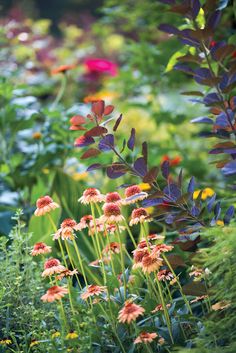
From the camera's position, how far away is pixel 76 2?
12617mm

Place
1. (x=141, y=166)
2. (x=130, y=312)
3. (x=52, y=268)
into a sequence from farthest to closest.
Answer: (x=141, y=166), (x=52, y=268), (x=130, y=312)

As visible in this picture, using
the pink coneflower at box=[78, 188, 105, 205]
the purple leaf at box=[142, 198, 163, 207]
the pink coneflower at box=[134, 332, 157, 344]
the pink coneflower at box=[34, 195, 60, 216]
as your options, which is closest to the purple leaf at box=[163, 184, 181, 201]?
the purple leaf at box=[142, 198, 163, 207]

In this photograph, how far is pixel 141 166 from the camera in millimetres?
1609

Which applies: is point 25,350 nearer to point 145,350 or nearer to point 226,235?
point 145,350

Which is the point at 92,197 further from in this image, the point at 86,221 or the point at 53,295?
the point at 53,295

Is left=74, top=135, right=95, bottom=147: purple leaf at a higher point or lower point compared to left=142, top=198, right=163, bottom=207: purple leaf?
higher

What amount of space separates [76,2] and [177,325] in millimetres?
11698

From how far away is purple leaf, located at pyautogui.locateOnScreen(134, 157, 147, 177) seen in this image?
1604mm

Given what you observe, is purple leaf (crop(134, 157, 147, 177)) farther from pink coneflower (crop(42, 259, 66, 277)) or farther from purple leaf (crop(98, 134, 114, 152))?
pink coneflower (crop(42, 259, 66, 277))

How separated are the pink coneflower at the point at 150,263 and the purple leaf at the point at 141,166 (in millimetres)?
252

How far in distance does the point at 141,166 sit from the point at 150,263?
275 millimetres

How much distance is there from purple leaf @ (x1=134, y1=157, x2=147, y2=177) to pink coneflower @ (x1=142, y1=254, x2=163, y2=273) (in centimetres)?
25

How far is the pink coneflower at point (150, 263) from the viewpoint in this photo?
1433 mm

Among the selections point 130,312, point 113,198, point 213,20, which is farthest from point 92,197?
point 213,20
